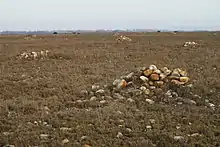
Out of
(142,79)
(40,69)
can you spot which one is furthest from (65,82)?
(40,69)

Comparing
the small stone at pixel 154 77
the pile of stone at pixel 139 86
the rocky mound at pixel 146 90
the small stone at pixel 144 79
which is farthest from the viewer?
the small stone at pixel 154 77

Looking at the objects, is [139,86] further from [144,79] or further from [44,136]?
[44,136]

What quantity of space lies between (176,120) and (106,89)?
13.9 feet

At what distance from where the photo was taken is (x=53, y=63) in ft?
71.7

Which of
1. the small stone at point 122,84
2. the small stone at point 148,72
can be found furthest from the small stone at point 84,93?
the small stone at point 148,72

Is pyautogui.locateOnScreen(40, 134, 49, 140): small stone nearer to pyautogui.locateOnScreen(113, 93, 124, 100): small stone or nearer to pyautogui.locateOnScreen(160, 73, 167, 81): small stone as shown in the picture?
pyautogui.locateOnScreen(113, 93, 124, 100): small stone

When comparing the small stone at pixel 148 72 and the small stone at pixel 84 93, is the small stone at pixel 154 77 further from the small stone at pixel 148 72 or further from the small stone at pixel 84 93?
the small stone at pixel 84 93

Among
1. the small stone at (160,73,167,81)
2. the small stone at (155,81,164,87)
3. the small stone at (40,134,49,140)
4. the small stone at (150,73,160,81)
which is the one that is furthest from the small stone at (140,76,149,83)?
the small stone at (40,134,49,140)

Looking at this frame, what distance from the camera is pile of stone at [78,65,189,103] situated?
41.1 feet

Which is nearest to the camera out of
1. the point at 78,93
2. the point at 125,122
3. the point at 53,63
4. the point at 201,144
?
the point at 201,144

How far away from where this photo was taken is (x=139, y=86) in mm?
13367

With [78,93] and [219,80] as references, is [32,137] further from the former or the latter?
[219,80]

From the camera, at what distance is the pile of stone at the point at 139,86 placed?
12525mm

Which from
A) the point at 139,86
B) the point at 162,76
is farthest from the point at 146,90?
the point at 162,76
